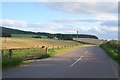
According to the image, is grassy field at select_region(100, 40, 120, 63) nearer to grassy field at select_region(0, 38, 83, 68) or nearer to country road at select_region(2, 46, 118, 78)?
country road at select_region(2, 46, 118, 78)

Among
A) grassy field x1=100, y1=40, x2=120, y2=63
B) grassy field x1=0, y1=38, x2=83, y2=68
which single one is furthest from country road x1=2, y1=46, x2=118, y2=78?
grassy field x1=100, y1=40, x2=120, y2=63

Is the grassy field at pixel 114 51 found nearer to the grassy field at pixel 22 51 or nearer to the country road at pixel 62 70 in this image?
the country road at pixel 62 70

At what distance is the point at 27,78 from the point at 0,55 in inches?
448

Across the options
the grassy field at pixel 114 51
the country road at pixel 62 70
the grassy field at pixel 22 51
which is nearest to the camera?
the country road at pixel 62 70

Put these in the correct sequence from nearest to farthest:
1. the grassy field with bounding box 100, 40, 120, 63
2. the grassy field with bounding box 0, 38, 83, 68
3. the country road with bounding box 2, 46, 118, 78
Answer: the country road with bounding box 2, 46, 118, 78 < the grassy field with bounding box 0, 38, 83, 68 < the grassy field with bounding box 100, 40, 120, 63

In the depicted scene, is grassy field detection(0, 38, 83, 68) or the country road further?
grassy field detection(0, 38, 83, 68)

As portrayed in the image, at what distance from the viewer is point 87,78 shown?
16.8 m

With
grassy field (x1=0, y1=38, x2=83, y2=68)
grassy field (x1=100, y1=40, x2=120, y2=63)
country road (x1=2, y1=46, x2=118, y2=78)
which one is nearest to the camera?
country road (x1=2, y1=46, x2=118, y2=78)

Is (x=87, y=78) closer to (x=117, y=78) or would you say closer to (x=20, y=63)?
(x=117, y=78)

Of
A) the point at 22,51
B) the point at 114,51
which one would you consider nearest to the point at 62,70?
the point at 22,51

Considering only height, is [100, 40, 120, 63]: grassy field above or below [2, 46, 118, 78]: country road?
above

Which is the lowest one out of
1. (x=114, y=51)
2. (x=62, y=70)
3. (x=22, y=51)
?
(x=62, y=70)

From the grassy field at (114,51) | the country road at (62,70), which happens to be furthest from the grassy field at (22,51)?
the grassy field at (114,51)

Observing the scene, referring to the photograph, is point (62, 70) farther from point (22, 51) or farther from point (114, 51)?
point (114, 51)
